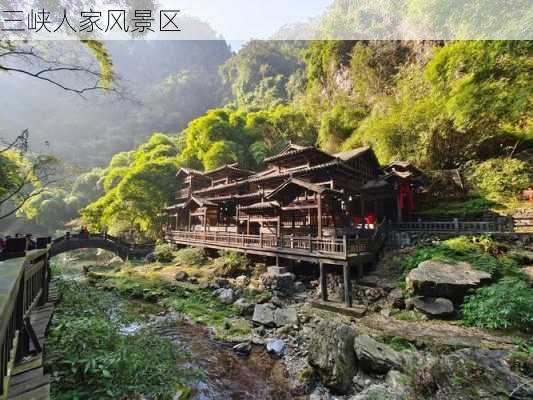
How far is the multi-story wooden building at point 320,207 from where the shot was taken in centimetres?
1284

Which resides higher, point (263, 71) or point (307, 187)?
point (263, 71)

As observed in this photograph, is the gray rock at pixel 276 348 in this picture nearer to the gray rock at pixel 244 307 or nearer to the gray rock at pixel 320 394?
the gray rock at pixel 320 394

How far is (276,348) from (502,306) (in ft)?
23.3

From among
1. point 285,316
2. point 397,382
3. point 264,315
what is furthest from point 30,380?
point 285,316

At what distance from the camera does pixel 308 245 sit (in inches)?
514

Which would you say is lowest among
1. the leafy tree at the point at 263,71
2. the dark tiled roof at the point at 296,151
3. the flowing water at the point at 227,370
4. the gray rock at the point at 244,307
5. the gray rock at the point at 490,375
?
the flowing water at the point at 227,370

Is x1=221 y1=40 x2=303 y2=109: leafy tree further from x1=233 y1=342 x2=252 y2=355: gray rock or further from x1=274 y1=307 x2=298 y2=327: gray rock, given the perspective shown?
x1=233 y1=342 x2=252 y2=355: gray rock

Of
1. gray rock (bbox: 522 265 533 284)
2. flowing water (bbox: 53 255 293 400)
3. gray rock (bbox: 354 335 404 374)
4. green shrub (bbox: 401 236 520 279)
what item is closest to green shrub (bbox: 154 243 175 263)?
flowing water (bbox: 53 255 293 400)

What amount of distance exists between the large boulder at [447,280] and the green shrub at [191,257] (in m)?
15.3

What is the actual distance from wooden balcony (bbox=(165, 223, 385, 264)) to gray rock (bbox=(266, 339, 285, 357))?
14.8 ft

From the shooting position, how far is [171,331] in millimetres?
9797

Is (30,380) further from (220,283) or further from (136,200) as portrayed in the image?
(136,200)

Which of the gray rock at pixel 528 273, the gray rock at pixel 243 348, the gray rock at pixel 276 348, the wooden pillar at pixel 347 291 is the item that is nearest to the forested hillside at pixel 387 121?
the gray rock at pixel 528 273

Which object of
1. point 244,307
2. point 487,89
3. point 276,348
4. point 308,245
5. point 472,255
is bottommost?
point 276,348
